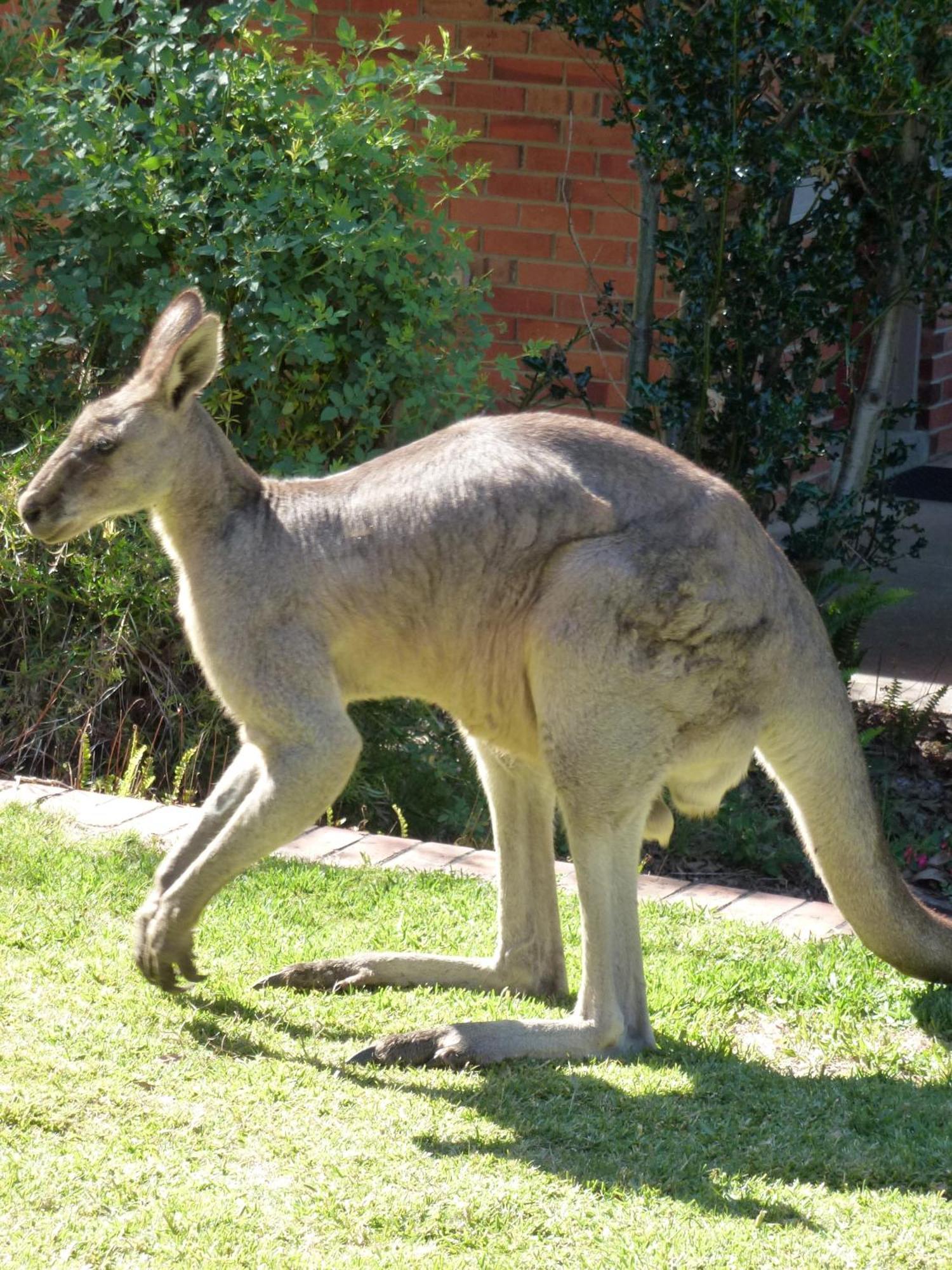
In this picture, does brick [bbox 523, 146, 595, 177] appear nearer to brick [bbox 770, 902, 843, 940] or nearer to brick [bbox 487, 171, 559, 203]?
brick [bbox 487, 171, 559, 203]

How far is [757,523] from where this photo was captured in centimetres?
411

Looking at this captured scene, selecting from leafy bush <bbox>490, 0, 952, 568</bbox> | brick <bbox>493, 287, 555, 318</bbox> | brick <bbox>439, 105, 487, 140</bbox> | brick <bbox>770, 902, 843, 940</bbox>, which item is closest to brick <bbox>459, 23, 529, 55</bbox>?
brick <bbox>439, 105, 487, 140</bbox>

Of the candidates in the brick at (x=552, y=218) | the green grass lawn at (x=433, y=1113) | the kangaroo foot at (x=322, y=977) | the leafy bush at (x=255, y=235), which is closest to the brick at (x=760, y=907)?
the green grass lawn at (x=433, y=1113)

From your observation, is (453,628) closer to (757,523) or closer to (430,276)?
(757,523)

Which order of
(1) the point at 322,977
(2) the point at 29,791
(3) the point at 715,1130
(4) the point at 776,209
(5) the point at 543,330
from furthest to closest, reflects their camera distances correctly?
(5) the point at 543,330 < (4) the point at 776,209 < (2) the point at 29,791 < (1) the point at 322,977 < (3) the point at 715,1130

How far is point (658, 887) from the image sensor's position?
526cm

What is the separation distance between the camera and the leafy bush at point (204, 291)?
6.19m

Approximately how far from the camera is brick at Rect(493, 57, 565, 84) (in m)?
8.41

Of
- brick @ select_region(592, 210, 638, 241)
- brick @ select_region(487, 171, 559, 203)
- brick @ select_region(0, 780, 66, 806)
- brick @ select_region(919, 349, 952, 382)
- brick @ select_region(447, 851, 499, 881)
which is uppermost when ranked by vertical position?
brick @ select_region(487, 171, 559, 203)

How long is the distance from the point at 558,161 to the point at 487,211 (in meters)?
0.45

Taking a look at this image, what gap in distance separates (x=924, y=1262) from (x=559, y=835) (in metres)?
3.18

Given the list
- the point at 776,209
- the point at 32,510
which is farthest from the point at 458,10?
the point at 32,510

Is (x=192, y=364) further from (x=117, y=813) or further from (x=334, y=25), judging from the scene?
(x=334, y=25)

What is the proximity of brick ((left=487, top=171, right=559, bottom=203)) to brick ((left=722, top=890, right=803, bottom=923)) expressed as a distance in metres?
4.44
